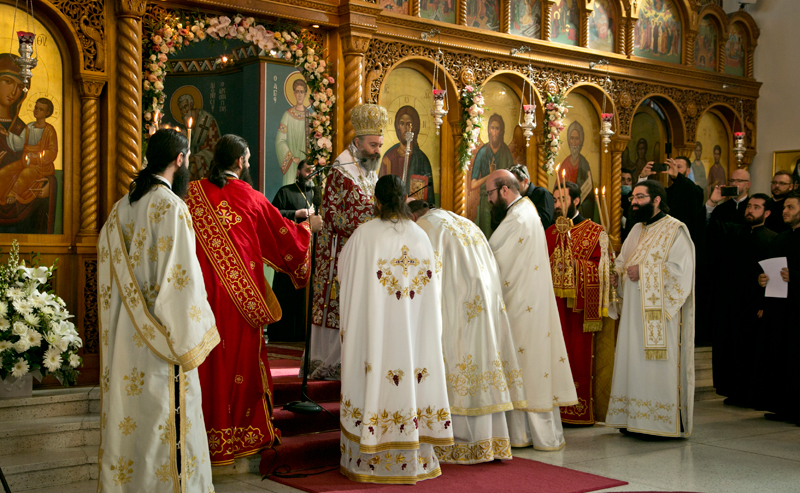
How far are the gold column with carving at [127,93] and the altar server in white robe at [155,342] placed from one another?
8.53ft

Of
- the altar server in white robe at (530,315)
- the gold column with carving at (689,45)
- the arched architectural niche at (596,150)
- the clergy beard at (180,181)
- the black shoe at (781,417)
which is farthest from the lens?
the gold column with carving at (689,45)

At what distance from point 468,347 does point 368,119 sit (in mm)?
1729

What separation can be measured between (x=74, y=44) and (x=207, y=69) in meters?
3.86

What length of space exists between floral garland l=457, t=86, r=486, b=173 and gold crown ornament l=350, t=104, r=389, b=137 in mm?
3435

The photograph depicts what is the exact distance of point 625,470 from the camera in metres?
5.41

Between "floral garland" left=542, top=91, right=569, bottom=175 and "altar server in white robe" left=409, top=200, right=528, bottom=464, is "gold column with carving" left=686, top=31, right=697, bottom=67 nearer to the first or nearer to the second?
"floral garland" left=542, top=91, right=569, bottom=175

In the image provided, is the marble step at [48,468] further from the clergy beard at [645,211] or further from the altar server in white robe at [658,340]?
the clergy beard at [645,211]

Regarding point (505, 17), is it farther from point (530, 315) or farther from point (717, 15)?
point (530, 315)

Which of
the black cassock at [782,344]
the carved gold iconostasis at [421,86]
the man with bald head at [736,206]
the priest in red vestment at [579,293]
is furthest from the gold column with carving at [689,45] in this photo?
the priest in red vestment at [579,293]

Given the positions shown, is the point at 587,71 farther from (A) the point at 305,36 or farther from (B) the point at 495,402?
(B) the point at 495,402

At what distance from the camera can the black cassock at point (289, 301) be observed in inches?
332

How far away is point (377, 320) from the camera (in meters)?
4.79

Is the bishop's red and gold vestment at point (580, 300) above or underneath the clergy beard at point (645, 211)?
underneath

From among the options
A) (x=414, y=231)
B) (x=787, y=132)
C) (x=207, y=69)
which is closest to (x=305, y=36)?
(x=207, y=69)
